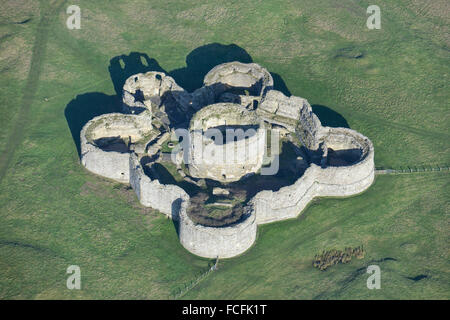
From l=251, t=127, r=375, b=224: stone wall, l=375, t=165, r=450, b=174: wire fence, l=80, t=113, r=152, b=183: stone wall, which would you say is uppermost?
l=80, t=113, r=152, b=183: stone wall

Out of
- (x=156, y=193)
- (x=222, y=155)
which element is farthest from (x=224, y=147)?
(x=156, y=193)

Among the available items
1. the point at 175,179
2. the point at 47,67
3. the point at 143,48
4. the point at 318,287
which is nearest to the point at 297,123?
the point at 175,179

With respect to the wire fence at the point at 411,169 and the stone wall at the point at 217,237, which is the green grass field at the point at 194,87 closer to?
the wire fence at the point at 411,169

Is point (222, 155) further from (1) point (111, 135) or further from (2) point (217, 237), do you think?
(1) point (111, 135)

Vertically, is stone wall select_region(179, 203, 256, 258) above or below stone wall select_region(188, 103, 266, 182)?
below

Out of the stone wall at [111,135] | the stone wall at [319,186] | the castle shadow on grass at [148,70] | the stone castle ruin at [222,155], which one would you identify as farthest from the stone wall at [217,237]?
the castle shadow on grass at [148,70]

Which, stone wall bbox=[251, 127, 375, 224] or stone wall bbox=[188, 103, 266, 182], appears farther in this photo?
stone wall bbox=[188, 103, 266, 182]

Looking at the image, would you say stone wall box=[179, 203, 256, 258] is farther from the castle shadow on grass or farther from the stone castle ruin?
the castle shadow on grass

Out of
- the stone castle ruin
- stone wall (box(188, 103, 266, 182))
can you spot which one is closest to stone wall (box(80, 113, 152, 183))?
the stone castle ruin
